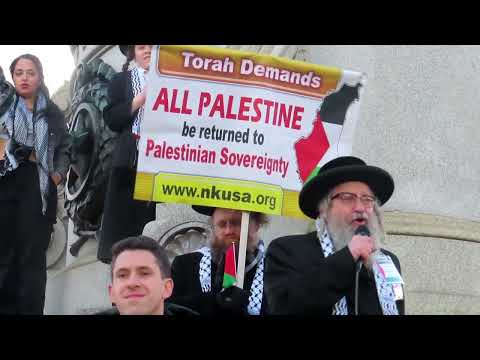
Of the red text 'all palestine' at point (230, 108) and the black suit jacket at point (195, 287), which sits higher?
the red text 'all palestine' at point (230, 108)

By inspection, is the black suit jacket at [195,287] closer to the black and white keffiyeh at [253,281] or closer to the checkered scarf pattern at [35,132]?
the black and white keffiyeh at [253,281]

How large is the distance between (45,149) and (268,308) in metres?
1.97

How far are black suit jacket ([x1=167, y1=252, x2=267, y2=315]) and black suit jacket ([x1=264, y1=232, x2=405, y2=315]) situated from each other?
33 centimetres

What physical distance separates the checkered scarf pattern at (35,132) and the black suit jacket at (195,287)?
1159mm

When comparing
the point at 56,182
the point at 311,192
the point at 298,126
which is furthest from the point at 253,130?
the point at 56,182

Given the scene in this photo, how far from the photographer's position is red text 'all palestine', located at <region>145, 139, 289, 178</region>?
6195 millimetres

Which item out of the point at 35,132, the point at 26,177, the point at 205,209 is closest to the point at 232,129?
the point at 205,209

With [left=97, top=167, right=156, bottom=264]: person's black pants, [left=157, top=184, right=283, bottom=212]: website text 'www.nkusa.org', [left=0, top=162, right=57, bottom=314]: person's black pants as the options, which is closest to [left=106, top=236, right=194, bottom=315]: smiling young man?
[left=157, top=184, right=283, bottom=212]: website text 'www.nkusa.org'

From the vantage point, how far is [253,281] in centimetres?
599

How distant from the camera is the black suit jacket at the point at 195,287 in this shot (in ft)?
18.7

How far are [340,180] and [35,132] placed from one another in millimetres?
2182

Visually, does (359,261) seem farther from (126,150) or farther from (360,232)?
(126,150)

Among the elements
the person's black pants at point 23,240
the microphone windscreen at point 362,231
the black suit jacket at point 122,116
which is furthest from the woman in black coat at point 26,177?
the microphone windscreen at point 362,231
